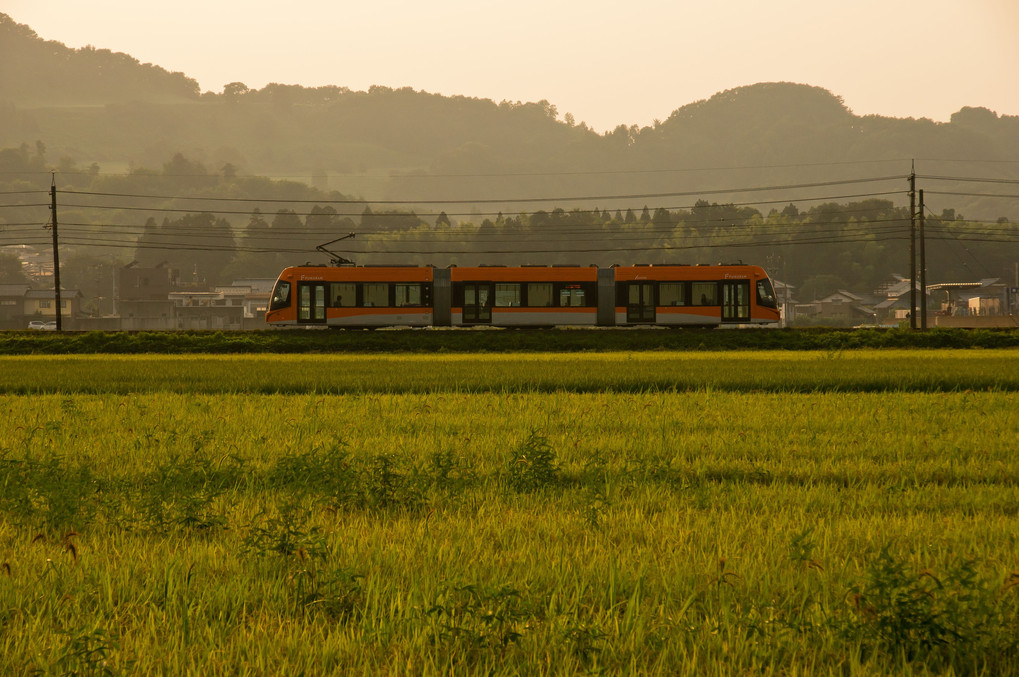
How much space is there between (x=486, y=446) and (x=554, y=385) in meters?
10.1

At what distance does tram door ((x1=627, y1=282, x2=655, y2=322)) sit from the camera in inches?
1854

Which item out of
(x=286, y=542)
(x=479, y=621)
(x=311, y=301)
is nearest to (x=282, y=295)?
(x=311, y=301)

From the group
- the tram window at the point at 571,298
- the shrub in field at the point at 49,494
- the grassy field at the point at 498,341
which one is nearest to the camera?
the shrub in field at the point at 49,494

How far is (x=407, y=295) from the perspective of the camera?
4731 centimetres

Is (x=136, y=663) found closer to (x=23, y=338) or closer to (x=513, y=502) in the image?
(x=513, y=502)

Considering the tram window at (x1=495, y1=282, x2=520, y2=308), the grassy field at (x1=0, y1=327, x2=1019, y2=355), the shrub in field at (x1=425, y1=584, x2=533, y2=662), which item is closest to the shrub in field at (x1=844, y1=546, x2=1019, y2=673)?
the shrub in field at (x1=425, y1=584, x2=533, y2=662)

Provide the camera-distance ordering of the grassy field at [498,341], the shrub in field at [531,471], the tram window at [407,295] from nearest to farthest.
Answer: the shrub in field at [531,471] → the grassy field at [498,341] → the tram window at [407,295]

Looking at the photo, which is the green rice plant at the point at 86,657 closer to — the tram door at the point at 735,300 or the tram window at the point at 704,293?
the tram window at the point at 704,293

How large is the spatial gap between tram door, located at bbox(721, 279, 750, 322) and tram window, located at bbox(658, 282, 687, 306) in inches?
88.1

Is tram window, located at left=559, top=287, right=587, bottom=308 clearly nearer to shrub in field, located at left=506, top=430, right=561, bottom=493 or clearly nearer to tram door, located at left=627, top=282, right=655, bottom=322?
tram door, located at left=627, top=282, right=655, bottom=322

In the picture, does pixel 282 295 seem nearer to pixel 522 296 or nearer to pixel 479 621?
pixel 522 296

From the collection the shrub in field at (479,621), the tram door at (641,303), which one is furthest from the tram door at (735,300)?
the shrub in field at (479,621)

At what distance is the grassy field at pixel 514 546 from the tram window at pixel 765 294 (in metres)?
34.0

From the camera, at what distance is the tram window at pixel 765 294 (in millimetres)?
46969
